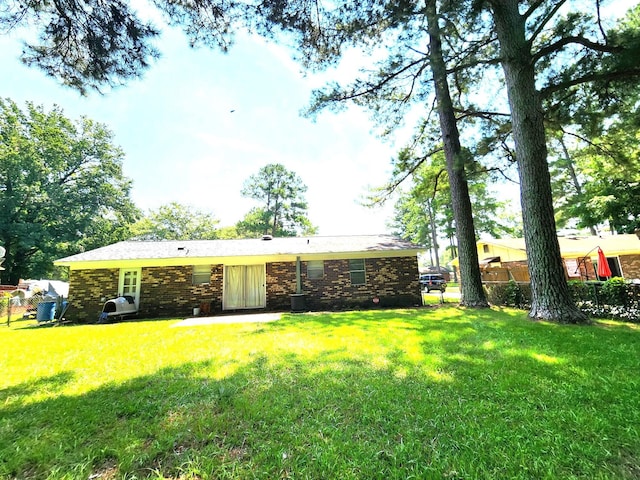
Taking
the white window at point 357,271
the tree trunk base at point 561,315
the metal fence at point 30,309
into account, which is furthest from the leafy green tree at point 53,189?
the tree trunk base at point 561,315

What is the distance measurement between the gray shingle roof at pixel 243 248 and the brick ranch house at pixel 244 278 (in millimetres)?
44

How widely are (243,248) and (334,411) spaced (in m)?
10.8

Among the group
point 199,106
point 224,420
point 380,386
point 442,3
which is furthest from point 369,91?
point 224,420

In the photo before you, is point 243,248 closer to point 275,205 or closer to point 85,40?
point 85,40

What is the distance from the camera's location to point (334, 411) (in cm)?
257

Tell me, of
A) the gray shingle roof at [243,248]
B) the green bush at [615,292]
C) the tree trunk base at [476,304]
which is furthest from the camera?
the gray shingle roof at [243,248]

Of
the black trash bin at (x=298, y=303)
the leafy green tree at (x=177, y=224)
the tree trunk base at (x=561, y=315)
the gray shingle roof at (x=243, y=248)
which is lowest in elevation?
the tree trunk base at (x=561, y=315)

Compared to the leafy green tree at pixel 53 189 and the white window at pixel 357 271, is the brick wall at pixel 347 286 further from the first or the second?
the leafy green tree at pixel 53 189

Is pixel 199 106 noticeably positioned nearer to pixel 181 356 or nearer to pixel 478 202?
pixel 181 356

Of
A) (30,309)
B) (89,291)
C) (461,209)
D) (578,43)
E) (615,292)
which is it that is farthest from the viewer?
(30,309)

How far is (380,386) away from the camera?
3094mm

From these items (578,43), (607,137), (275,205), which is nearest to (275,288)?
(578,43)

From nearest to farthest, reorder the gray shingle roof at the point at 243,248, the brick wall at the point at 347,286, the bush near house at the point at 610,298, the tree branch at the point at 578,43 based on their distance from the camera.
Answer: the tree branch at the point at 578,43
the bush near house at the point at 610,298
the gray shingle roof at the point at 243,248
the brick wall at the point at 347,286

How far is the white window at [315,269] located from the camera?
1198 centimetres
